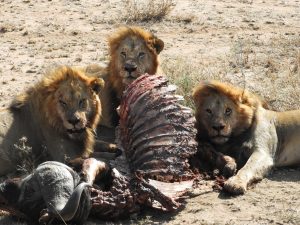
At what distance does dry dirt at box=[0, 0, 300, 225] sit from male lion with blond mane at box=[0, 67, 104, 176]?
Answer: 3.14 feet

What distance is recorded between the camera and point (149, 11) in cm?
1148

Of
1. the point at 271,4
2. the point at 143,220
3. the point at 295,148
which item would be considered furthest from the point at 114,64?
the point at 271,4

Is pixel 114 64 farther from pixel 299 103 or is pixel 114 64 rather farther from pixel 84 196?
pixel 84 196

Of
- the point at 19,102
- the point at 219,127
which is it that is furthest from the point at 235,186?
the point at 19,102

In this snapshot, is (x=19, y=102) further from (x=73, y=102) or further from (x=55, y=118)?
(x=73, y=102)

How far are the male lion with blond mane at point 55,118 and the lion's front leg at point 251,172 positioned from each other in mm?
1160

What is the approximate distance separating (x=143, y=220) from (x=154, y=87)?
1.08 m

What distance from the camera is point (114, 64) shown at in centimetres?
682

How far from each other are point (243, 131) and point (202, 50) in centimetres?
383

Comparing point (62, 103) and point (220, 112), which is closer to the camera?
point (62, 103)

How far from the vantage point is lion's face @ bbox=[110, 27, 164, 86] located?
662 cm

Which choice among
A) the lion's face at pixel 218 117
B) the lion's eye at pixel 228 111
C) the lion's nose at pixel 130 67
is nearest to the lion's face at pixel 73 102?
the lion's nose at pixel 130 67

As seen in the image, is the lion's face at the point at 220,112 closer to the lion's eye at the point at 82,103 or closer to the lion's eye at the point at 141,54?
the lion's eye at the point at 141,54

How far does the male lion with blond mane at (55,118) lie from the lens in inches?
219
